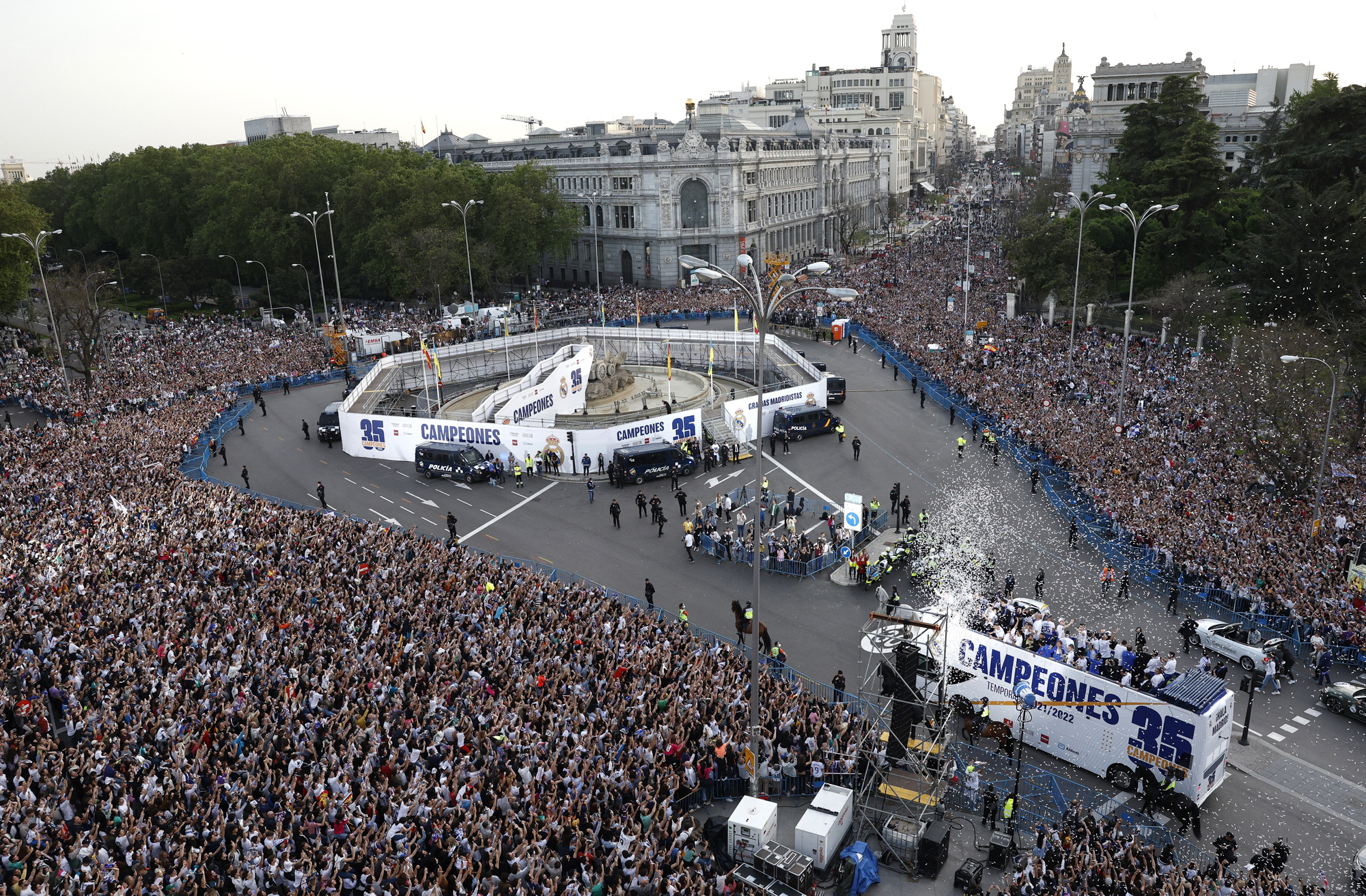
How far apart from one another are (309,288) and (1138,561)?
63.4 meters

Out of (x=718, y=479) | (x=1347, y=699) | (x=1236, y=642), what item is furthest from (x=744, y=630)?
(x=718, y=479)

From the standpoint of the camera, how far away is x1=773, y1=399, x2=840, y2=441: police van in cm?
4038

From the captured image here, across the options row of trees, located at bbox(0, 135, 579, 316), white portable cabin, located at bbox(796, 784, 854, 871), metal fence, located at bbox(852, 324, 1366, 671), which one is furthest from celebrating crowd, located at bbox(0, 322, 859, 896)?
row of trees, located at bbox(0, 135, 579, 316)

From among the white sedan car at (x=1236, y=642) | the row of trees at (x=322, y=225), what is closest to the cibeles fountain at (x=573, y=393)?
the row of trees at (x=322, y=225)

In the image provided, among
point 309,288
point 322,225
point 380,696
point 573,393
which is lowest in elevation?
point 573,393

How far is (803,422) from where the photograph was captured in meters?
40.7

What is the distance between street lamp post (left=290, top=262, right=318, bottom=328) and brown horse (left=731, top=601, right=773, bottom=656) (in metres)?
52.3

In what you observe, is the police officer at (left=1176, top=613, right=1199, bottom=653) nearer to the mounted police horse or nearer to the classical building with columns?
the mounted police horse

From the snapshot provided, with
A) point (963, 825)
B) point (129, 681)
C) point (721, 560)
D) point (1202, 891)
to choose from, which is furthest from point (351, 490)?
point (1202, 891)

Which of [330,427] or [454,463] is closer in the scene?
[454,463]

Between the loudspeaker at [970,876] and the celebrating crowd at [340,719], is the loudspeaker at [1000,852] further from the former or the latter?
the celebrating crowd at [340,719]

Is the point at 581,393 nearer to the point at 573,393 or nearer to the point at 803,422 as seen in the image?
the point at 573,393

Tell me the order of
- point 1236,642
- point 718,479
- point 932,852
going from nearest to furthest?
point 932,852
point 1236,642
point 718,479

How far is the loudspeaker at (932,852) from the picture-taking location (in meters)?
15.4
